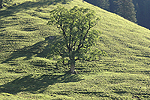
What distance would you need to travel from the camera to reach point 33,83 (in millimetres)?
31750

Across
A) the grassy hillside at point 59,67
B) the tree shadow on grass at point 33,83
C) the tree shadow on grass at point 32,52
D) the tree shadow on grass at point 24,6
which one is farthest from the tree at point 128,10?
the tree shadow on grass at point 33,83

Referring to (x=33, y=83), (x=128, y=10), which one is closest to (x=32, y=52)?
(x=33, y=83)

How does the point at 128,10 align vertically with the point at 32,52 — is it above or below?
above

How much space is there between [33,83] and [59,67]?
904cm

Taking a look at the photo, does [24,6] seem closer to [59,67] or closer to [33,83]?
[59,67]

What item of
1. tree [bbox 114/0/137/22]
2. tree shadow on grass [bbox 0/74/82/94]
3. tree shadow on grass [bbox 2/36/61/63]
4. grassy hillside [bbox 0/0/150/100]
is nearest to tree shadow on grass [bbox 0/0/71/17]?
grassy hillside [bbox 0/0/150/100]

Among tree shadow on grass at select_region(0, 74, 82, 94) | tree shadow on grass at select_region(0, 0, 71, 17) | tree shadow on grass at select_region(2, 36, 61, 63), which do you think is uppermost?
tree shadow on grass at select_region(0, 0, 71, 17)

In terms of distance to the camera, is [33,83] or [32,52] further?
[32,52]

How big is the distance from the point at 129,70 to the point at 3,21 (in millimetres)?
51019

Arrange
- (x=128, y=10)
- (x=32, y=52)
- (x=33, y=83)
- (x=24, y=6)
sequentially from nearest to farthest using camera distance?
(x=33, y=83) < (x=32, y=52) < (x=24, y=6) < (x=128, y=10)

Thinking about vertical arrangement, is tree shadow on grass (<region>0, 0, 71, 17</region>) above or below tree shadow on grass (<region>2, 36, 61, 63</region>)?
above

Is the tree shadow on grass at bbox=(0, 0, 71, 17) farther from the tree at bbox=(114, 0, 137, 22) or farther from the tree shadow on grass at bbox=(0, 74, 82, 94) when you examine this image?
the tree shadow on grass at bbox=(0, 74, 82, 94)

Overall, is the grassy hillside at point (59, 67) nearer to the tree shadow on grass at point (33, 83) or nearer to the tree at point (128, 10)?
the tree shadow on grass at point (33, 83)

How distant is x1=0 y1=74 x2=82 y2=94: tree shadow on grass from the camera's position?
29.0 metres
